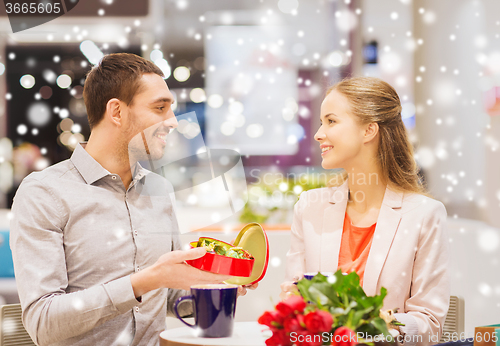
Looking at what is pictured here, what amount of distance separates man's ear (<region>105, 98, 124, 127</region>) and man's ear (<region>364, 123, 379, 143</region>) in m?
0.69

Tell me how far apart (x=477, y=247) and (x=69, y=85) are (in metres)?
2.24

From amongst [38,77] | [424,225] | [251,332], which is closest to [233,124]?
[38,77]

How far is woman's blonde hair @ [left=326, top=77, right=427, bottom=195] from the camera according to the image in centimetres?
134

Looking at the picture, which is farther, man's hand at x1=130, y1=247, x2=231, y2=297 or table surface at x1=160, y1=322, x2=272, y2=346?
man's hand at x1=130, y1=247, x2=231, y2=297

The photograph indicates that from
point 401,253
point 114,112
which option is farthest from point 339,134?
point 114,112

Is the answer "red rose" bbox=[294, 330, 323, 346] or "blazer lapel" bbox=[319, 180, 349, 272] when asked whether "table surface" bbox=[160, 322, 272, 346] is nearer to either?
"red rose" bbox=[294, 330, 323, 346]

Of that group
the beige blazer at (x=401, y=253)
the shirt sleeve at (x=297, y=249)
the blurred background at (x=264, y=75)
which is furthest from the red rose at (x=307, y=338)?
the blurred background at (x=264, y=75)

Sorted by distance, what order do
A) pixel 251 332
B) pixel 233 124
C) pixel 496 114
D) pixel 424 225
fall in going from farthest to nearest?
pixel 233 124 → pixel 496 114 → pixel 424 225 → pixel 251 332

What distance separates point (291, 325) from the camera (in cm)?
67

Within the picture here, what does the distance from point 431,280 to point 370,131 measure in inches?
17.4

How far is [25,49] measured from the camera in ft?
8.79

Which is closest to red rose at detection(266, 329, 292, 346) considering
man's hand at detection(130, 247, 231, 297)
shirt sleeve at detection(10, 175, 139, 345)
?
man's hand at detection(130, 247, 231, 297)

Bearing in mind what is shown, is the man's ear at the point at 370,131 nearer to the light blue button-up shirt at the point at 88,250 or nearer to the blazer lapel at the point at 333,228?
the blazer lapel at the point at 333,228

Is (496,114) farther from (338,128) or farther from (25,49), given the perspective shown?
(25,49)
